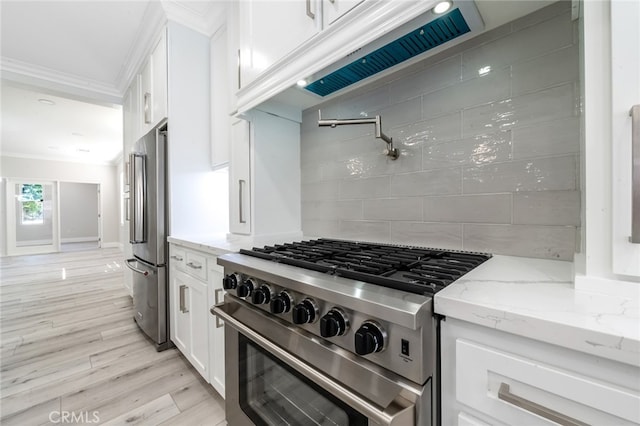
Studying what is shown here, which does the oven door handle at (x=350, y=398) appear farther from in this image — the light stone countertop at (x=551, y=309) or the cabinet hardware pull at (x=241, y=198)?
the cabinet hardware pull at (x=241, y=198)

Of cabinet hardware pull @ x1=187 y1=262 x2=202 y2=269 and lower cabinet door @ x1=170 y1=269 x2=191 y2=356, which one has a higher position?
cabinet hardware pull @ x1=187 y1=262 x2=202 y2=269

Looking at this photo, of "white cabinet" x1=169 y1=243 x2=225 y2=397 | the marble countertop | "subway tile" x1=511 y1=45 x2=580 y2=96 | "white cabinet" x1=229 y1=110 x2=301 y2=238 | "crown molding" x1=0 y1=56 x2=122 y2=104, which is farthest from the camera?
"crown molding" x1=0 y1=56 x2=122 y2=104

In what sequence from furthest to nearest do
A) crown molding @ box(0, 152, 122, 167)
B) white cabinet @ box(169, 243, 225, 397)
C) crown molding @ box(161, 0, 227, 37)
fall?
1. crown molding @ box(0, 152, 122, 167)
2. crown molding @ box(161, 0, 227, 37)
3. white cabinet @ box(169, 243, 225, 397)

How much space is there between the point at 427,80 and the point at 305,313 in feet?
3.69

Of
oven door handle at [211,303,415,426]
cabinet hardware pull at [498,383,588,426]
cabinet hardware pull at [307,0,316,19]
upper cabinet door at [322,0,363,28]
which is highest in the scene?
cabinet hardware pull at [307,0,316,19]

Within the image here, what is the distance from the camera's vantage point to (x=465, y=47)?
1110mm

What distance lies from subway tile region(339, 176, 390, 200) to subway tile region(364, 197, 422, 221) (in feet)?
0.12

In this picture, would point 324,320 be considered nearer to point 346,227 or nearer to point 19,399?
point 346,227

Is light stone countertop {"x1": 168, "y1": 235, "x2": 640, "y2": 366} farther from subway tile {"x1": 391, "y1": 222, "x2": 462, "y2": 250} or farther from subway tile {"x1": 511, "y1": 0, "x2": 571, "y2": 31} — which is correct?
subway tile {"x1": 511, "y1": 0, "x2": 571, "y2": 31}

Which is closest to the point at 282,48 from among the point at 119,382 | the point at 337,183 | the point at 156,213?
the point at 337,183

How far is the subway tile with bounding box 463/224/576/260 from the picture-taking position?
92 centimetres

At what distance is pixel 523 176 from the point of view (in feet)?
3.26

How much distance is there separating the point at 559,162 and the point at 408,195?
0.55 meters

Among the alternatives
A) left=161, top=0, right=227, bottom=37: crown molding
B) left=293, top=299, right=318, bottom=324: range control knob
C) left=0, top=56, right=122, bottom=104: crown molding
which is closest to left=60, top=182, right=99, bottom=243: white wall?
left=0, top=56, right=122, bottom=104: crown molding
